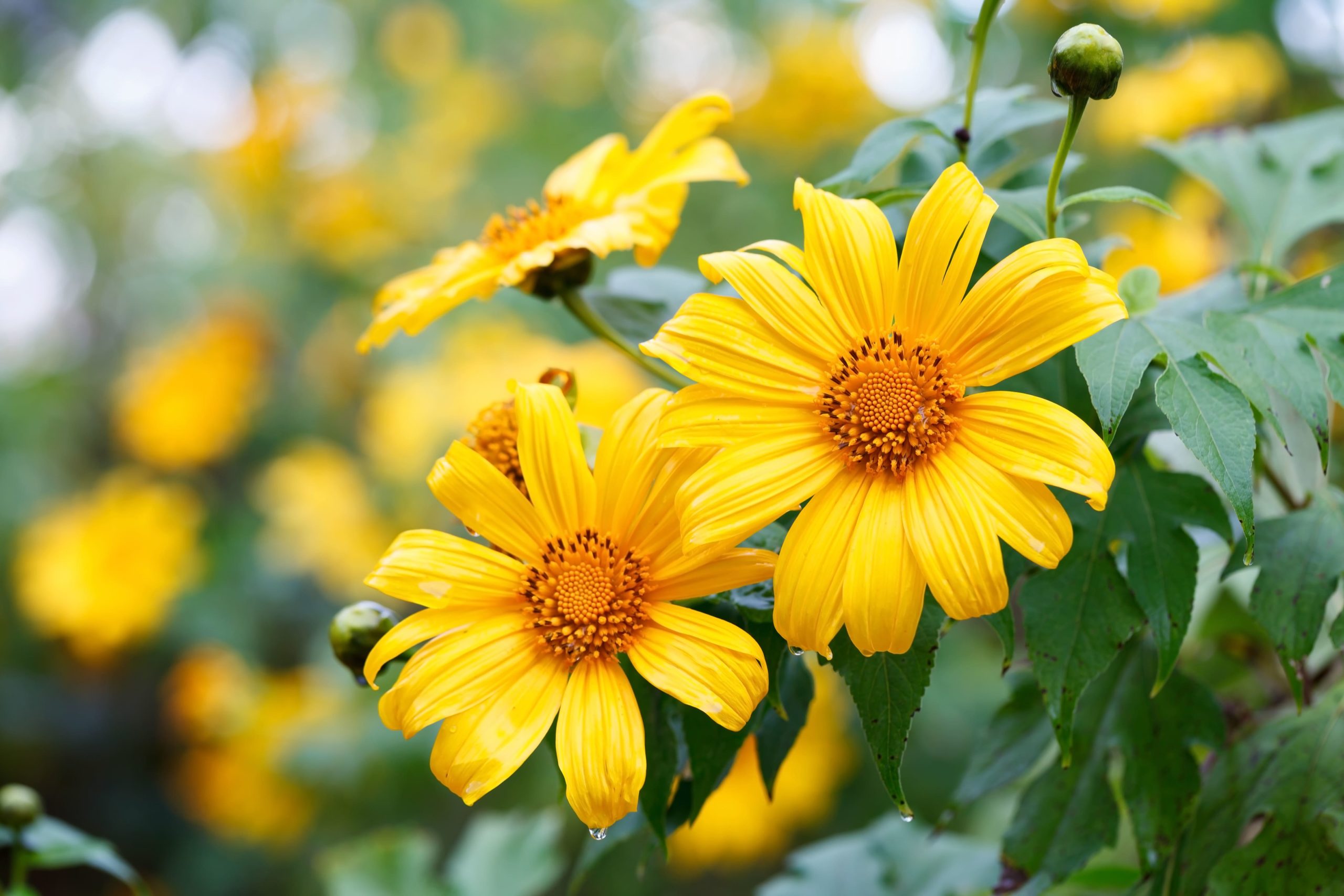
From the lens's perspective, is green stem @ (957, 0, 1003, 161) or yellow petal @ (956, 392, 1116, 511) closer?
yellow petal @ (956, 392, 1116, 511)

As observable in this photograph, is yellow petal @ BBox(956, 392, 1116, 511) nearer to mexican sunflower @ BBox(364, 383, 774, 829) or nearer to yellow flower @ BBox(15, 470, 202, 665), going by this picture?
mexican sunflower @ BBox(364, 383, 774, 829)

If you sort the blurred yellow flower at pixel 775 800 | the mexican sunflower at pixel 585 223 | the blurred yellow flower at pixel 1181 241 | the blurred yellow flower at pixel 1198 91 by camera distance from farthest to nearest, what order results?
the blurred yellow flower at pixel 775 800
the blurred yellow flower at pixel 1198 91
the blurred yellow flower at pixel 1181 241
the mexican sunflower at pixel 585 223

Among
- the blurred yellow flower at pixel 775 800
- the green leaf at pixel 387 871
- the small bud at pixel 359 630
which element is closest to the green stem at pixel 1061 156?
the small bud at pixel 359 630

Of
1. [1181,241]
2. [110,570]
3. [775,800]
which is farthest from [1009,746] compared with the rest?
[110,570]

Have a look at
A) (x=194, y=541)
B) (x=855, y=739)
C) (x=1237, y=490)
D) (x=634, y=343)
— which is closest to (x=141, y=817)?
(x=194, y=541)

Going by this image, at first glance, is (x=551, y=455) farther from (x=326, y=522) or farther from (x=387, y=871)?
(x=326, y=522)

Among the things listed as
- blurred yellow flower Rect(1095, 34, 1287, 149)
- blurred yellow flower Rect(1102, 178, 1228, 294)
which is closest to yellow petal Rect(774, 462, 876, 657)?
blurred yellow flower Rect(1102, 178, 1228, 294)

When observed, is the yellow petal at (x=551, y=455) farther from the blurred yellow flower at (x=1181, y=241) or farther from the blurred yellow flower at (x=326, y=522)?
the blurred yellow flower at (x=326, y=522)
